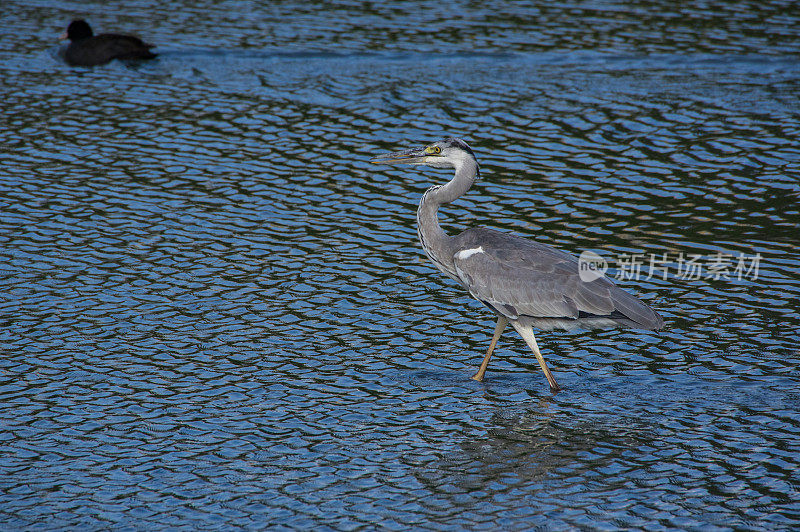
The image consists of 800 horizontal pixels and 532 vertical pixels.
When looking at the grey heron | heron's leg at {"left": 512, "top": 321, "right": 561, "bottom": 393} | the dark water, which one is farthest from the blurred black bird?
heron's leg at {"left": 512, "top": 321, "right": 561, "bottom": 393}

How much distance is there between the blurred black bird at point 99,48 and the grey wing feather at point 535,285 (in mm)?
11887

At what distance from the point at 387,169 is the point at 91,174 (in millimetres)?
4648

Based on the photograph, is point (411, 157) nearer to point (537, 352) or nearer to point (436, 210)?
point (436, 210)

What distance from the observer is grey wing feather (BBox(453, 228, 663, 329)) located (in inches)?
369

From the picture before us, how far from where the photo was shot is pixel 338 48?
20781mm

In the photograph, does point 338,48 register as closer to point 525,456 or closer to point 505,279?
point 505,279

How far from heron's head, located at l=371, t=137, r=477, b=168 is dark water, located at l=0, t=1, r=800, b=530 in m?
1.78

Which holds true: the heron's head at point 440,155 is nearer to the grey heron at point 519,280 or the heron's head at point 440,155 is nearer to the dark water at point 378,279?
the grey heron at point 519,280

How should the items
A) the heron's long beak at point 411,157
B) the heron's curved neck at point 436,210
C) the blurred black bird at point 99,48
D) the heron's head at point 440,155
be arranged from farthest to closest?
the blurred black bird at point 99,48
the heron's long beak at point 411,157
the heron's head at point 440,155
the heron's curved neck at point 436,210

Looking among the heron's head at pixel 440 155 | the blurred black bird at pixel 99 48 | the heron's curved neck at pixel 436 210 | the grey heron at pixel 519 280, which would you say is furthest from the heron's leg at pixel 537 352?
the blurred black bird at pixel 99 48

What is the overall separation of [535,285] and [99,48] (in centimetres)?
1324

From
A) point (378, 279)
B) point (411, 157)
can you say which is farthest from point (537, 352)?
point (378, 279)

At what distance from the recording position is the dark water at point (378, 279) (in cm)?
789

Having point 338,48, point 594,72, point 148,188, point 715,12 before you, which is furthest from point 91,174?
point 715,12
